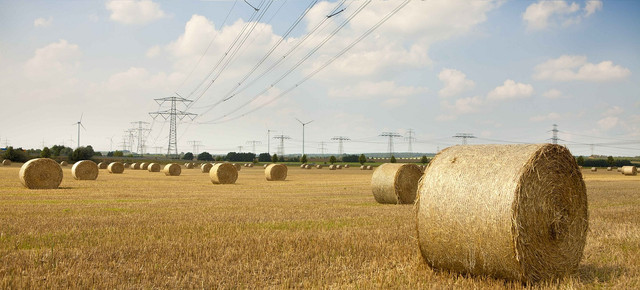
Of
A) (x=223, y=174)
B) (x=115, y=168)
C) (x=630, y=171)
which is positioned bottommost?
(x=630, y=171)

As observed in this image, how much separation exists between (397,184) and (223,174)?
1780 cm

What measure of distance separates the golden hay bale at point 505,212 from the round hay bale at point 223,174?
26.8 m

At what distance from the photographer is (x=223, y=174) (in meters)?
34.1

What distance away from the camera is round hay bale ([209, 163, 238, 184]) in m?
33.8

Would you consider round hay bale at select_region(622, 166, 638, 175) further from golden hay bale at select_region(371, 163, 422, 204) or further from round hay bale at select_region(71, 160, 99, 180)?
round hay bale at select_region(71, 160, 99, 180)

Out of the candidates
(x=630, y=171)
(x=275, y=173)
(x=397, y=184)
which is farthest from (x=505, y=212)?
(x=630, y=171)

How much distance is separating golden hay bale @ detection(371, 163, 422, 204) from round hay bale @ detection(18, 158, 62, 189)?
54.3ft

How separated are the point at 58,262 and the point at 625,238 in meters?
10.7

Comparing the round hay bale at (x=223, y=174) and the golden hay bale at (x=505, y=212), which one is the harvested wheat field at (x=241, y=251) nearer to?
the golden hay bale at (x=505, y=212)

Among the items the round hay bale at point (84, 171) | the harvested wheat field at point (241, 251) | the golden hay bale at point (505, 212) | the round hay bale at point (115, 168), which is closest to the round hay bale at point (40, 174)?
the round hay bale at point (84, 171)

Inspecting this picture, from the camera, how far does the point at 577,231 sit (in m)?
8.13

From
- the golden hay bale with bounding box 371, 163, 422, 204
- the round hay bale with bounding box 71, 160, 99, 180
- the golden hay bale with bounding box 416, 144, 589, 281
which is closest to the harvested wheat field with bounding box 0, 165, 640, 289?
the golden hay bale with bounding box 416, 144, 589, 281

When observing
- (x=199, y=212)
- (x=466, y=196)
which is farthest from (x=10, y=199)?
(x=466, y=196)

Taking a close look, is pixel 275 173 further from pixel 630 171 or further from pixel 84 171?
pixel 630 171
